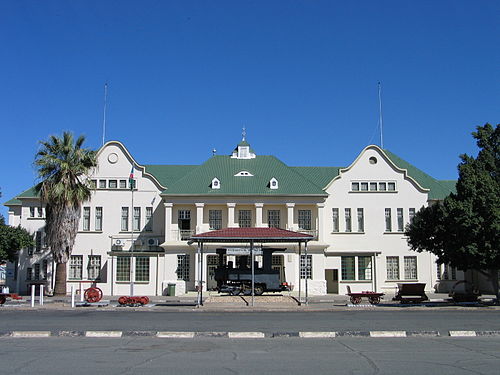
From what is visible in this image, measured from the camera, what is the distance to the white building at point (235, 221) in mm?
42312

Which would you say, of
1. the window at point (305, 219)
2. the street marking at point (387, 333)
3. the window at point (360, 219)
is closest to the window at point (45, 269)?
the window at point (305, 219)

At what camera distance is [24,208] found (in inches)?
1806

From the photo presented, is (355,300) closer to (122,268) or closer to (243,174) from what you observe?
(243,174)

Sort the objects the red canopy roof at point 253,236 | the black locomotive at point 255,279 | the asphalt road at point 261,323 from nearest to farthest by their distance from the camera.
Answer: the asphalt road at point 261,323, the red canopy roof at point 253,236, the black locomotive at point 255,279

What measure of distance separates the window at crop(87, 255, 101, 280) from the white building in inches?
3.2

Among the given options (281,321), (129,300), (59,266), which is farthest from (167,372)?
(59,266)

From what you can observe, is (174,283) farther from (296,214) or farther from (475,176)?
(475,176)

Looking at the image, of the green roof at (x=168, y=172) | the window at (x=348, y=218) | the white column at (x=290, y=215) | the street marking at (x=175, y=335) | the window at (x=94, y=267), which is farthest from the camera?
the green roof at (x=168, y=172)

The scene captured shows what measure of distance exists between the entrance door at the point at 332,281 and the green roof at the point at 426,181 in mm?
11120

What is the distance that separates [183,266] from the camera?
139ft

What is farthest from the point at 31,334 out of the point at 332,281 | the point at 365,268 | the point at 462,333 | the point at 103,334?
the point at 365,268

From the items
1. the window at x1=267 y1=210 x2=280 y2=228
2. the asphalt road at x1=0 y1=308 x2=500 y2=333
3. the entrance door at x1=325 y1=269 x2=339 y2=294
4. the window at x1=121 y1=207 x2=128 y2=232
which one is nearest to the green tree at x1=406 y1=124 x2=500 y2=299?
the asphalt road at x1=0 y1=308 x2=500 y2=333

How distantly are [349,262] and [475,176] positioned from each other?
17.6 meters

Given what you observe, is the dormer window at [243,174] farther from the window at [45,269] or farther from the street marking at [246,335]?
the street marking at [246,335]
